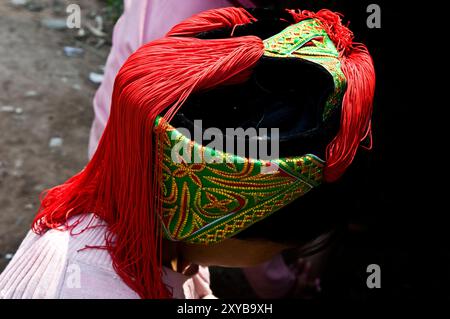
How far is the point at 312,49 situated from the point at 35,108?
2179 millimetres

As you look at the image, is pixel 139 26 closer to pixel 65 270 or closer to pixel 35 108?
pixel 65 270

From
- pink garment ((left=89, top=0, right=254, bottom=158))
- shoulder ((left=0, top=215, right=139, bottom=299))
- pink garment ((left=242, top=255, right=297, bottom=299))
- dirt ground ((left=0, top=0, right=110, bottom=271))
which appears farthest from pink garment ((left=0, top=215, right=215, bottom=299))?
dirt ground ((left=0, top=0, right=110, bottom=271))

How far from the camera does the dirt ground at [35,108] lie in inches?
103

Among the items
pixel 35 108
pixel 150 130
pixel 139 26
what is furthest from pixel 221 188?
pixel 35 108

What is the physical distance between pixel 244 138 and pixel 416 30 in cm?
117

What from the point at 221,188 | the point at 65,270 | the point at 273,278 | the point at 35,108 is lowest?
the point at 273,278

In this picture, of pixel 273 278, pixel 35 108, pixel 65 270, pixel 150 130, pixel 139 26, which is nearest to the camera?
pixel 150 130

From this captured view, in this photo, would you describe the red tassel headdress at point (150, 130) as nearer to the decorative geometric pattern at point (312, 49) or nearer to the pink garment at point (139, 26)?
the decorative geometric pattern at point (312, 49)

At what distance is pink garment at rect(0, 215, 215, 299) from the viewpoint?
1100 mm

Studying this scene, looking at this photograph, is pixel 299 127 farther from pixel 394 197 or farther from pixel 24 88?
pixel 24 88

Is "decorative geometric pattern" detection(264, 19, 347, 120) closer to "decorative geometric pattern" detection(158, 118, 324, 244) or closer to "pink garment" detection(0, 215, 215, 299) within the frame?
"decorative geometric pattern" detection(158, 118, 324, 244)

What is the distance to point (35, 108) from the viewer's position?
3031 millimetres

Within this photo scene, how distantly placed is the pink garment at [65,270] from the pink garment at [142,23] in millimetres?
718

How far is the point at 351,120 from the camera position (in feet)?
3.59
